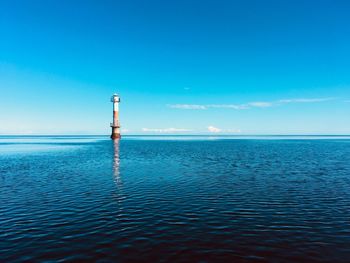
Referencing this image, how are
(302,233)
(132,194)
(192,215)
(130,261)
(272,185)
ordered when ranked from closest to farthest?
1. (130,261)
2. (302,233)
3. (192,215)
4. (132,194)
5. (272,185)

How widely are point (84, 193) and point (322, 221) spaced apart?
18.6 metres

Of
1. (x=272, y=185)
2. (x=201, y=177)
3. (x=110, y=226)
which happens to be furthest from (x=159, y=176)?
(x=110, y=226)

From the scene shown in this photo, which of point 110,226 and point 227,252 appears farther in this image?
point 110,226

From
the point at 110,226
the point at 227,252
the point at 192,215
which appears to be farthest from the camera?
the point at 192,215

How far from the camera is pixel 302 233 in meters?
12.2

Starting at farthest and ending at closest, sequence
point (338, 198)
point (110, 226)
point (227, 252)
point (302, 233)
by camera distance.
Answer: point (338, 198) → point (110, 226) → point (302, 233) → point (227, 252)

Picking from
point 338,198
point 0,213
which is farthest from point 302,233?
point 0,213

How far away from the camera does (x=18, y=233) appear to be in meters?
12.4

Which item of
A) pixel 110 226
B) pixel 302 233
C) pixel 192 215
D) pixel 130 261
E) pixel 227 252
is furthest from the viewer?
pixel 192 215

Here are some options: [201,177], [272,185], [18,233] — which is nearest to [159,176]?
[201,177]

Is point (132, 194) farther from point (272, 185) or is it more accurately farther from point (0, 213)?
point (272, 185)

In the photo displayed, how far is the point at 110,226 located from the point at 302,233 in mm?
10727

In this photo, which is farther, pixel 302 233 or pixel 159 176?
pixel 159 176

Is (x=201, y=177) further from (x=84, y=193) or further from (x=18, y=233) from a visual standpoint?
(x=18, y=233)
